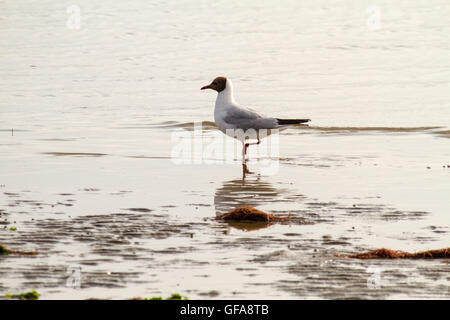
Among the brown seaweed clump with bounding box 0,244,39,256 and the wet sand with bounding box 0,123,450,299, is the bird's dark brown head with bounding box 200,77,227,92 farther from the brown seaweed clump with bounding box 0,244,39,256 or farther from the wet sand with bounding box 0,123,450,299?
the brown seaweed clump with bounding box 0,244,39,256

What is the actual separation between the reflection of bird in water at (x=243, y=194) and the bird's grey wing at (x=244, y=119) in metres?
2.08

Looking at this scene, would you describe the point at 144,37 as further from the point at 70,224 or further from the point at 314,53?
the point at 70,224

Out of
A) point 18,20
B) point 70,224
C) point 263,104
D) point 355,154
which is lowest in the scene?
point 70,224

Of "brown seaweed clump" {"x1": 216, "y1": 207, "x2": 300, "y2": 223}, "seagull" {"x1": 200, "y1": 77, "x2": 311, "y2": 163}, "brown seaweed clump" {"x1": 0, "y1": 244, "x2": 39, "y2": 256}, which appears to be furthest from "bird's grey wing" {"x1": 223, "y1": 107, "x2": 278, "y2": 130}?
Result: "brown seaweed clump" {"x1": 0, "y1": 244, "x2": 39, "y2": 256}

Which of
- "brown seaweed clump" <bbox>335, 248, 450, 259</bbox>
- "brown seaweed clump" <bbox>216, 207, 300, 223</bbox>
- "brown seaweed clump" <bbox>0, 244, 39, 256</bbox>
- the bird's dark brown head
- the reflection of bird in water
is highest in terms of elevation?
the bird's dark brown head

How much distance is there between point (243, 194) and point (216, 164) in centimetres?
241

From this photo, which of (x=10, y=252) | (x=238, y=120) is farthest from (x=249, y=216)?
(x=238, y=120)

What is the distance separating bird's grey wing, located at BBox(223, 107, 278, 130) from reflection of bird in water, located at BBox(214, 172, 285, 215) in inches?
82.0

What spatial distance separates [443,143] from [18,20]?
2455 centimetres

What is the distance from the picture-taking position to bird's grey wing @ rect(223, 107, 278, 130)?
45.2 ft

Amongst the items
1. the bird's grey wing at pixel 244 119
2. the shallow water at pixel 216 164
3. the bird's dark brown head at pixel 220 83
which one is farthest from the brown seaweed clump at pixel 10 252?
the bird's dark brown head at pixel 220 83

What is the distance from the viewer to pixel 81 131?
16438mm

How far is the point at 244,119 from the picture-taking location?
545 inches
